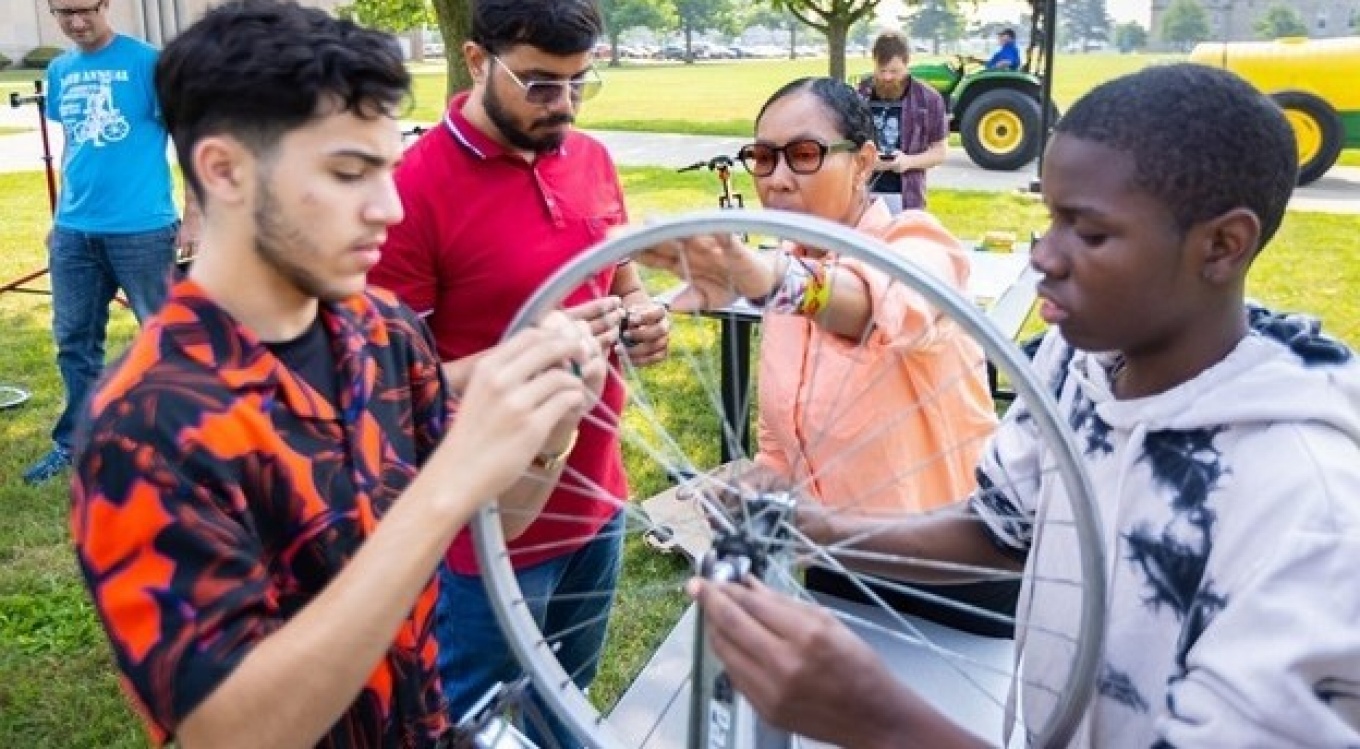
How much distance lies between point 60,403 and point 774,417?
15.1 feet

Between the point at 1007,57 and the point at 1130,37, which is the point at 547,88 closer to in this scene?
the point at 1007,57

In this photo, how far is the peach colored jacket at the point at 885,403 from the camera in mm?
1834

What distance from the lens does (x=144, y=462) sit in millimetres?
1024

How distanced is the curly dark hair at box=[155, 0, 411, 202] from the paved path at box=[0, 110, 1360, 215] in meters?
10.4

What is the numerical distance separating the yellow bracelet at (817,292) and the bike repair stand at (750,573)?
526 millimetres

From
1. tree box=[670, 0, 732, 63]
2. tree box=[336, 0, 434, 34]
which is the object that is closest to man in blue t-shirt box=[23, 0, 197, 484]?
tree box=[336, 0, 434, 34]

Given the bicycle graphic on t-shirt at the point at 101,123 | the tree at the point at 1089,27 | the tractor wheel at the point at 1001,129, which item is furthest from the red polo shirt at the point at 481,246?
the tree at the point at 1089,27

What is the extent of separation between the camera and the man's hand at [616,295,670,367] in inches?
Answer: 78.2

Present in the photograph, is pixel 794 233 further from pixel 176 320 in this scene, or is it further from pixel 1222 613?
pixel 176 320

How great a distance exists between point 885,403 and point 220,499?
111 cm

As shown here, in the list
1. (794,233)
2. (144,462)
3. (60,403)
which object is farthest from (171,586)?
(60,403)

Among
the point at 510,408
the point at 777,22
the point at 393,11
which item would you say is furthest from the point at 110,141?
the point at 777,22

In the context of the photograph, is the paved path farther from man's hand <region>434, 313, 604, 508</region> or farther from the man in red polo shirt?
man's hand <region>434, 313, 604, 508</region>

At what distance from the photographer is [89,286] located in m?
4.55
